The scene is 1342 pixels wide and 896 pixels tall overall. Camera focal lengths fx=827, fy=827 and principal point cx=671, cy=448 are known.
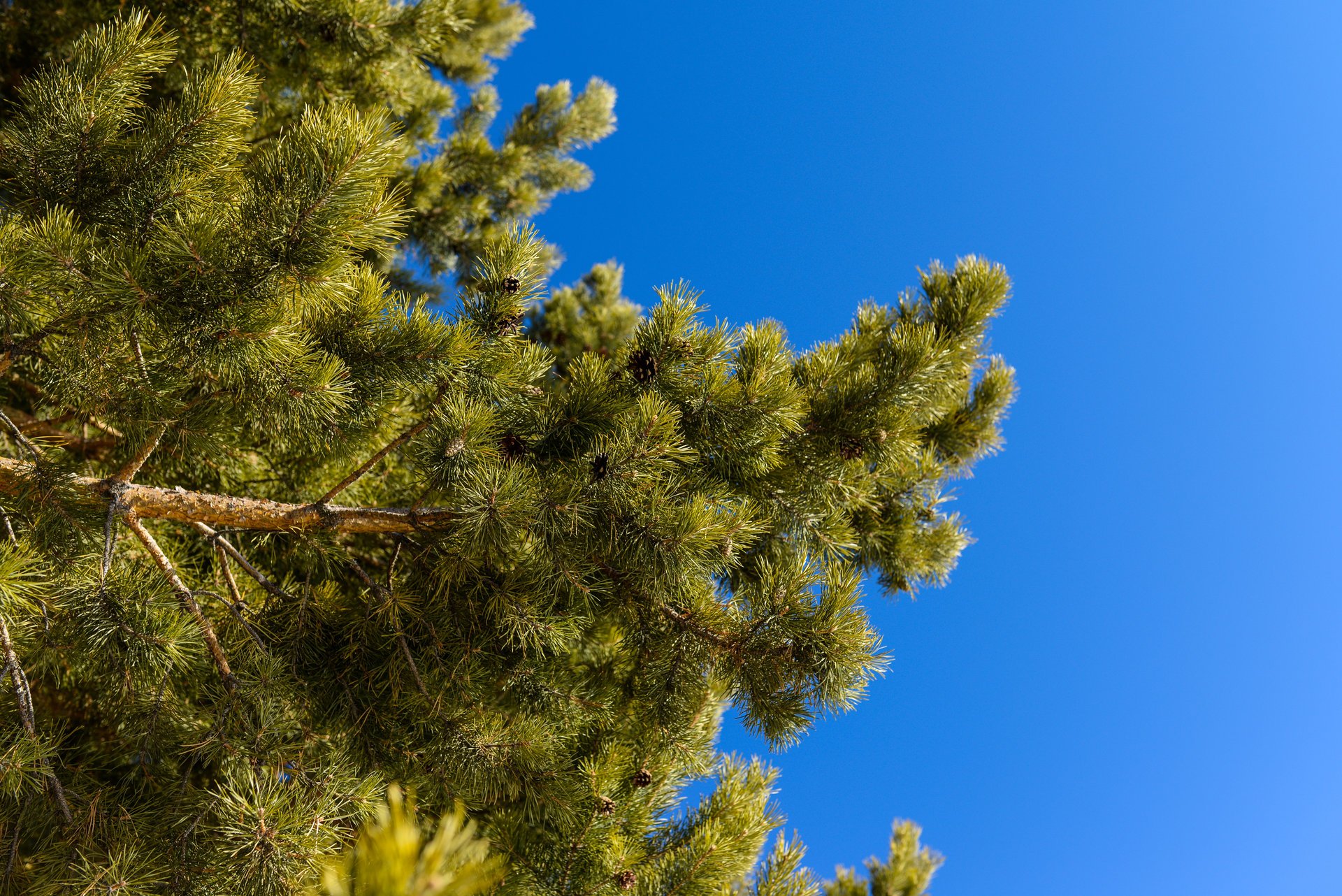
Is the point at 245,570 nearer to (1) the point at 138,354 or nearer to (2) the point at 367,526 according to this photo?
(2) the point at 367,526

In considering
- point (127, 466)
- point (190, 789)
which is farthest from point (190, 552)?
point (190, 789)

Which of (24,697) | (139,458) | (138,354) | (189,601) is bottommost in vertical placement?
(24,697)

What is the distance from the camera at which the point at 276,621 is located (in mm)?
2475

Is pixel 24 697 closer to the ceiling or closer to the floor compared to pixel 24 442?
closer to the floor

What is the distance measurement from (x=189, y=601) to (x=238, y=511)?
0.28m

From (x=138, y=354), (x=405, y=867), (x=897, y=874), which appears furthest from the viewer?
(x=897, y=874)

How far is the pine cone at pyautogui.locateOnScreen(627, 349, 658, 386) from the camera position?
7.78 feet

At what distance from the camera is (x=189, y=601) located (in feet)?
7.13

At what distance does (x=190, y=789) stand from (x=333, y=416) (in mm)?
1023

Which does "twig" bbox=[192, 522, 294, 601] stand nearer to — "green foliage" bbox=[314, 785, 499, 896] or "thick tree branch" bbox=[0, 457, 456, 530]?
"thick tree branch" bbox=[0, 457, 456, 530]

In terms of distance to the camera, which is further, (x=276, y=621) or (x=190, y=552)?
(x=190, y=552)

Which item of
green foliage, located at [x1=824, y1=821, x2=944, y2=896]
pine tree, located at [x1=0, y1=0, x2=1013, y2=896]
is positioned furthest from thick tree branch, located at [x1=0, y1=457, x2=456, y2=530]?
green foliage, located at [x1=824, y1=821, x2=944, y2=896]

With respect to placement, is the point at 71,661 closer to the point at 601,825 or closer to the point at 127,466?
the point at 127,466

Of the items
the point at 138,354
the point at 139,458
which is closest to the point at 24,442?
the point at 139,458
